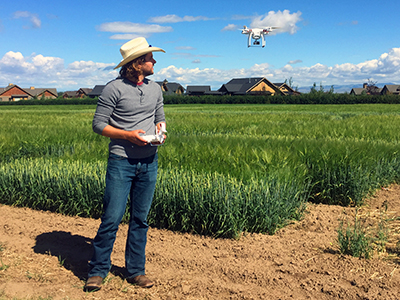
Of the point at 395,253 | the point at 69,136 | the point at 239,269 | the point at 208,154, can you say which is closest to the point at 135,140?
the point at 239,269

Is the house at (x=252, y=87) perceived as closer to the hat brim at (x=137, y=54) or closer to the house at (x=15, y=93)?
the house at (x=15, y=93)

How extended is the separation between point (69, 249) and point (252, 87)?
85394 millimetres

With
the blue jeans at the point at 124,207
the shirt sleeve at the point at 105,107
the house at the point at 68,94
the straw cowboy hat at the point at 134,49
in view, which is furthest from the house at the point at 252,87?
the shirt sleeve at the point at 105,107

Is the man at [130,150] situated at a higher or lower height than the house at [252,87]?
lower

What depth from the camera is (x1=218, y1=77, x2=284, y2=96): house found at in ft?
284

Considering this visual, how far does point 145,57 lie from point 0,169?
15.2ft

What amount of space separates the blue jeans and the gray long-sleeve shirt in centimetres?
10

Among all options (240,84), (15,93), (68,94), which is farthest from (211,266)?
(68,94)

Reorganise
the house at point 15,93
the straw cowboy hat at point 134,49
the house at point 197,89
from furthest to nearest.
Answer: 1. the house at point 15,93
2. the house at point 197,89
3. the straw cowboy hat at point 134,49

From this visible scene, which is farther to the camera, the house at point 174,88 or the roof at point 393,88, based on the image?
the house at point 174,88

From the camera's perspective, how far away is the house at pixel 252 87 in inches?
3408

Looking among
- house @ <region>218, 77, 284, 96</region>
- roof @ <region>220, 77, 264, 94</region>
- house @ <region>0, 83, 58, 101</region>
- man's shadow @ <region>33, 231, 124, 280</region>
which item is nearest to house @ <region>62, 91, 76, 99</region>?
house @ <region>0, 83, 58, 101</region>

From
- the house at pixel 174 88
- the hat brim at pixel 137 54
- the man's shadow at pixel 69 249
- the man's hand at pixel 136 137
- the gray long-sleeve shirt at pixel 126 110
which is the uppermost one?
the house at pixel 174 88

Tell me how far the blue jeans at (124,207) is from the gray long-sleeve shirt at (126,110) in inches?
3.8
